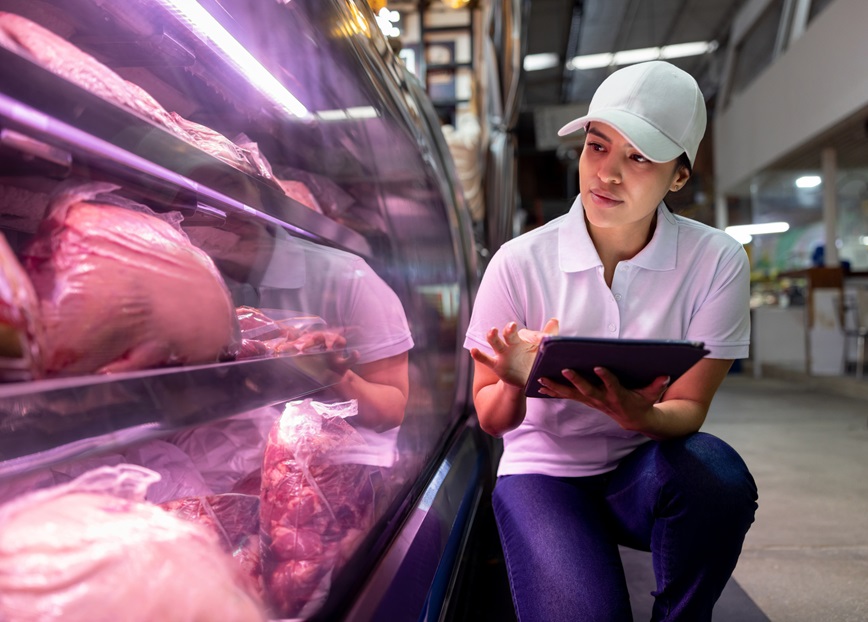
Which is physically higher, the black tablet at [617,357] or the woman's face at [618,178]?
the woman's face at [618,178]

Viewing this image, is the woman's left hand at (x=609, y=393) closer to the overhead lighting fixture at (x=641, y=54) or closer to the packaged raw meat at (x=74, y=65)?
the packaged raw meat at (x=74, y=65)

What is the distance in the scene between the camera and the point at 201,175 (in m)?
0.68

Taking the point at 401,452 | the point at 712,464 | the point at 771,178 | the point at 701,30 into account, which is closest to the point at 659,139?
the point at 712,464

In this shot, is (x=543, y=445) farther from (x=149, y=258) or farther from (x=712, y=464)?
(x=149, y=258)

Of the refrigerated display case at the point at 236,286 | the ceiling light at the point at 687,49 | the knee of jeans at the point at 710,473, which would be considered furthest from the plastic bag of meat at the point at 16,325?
the ceiling light at the point at 687,49

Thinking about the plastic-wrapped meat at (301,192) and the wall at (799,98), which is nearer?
the plastic-wrapped meat at (301,192)

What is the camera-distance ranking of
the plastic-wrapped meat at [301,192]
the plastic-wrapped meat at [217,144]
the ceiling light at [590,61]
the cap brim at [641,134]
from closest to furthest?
1. the plastic-wrapped meat at [217,144]
2. the cap brim at [641,134]
3. the plastic-wrapped meat at [301,192]
4. the ceiling light at [590,61]

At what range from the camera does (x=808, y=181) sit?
9203 mm

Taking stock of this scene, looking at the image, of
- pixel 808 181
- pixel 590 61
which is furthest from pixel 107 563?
pixel 590 61

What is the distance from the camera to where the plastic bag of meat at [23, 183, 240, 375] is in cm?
53

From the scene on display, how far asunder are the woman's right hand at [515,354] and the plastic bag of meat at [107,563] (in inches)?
19.6

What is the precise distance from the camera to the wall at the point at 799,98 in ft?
19.5

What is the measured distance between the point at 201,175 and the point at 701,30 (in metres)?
11.3

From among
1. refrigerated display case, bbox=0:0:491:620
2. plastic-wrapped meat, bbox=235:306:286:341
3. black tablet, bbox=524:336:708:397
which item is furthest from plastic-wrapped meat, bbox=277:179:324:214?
black tablet, bbox=524:336:708:397
